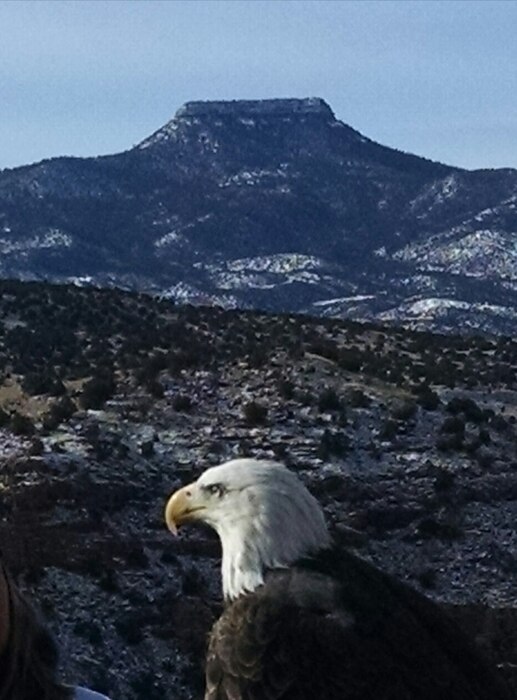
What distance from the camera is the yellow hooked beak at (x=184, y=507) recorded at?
704 cm

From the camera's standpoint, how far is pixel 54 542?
1870 cm

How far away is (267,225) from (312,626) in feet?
576

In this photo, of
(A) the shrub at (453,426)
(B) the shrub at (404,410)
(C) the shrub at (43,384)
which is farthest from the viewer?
(C) the shrub at (43,384)

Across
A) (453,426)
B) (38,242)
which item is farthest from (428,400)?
(38,242)

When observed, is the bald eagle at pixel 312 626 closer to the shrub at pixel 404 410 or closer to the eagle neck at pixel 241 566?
the eagle neck at pixel 241 566

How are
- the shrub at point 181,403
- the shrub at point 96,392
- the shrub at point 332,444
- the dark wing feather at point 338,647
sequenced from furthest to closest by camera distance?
the shrub at point 181,403 → the shrub at point 96,392 → the shrub at point 332,444 → the dark wing feather at point 338,647

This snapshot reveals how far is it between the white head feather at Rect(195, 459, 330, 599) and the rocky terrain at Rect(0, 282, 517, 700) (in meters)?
6.77

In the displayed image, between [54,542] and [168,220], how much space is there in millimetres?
160286

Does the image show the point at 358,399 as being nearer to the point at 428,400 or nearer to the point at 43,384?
the point at 428,400

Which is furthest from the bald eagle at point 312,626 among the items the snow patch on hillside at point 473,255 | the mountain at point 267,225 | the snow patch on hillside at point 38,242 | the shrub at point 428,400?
the snow patch on hillside at point 473,255

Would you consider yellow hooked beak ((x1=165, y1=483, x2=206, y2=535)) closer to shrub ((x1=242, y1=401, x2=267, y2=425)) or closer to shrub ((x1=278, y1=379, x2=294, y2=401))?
shrub ((x1=242, y1=401, x2=267, y2=425))

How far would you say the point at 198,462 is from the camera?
24328 millimetres

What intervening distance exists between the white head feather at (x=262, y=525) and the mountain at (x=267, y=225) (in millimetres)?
119329

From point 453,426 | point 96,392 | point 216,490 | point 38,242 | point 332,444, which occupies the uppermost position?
point 38,242
